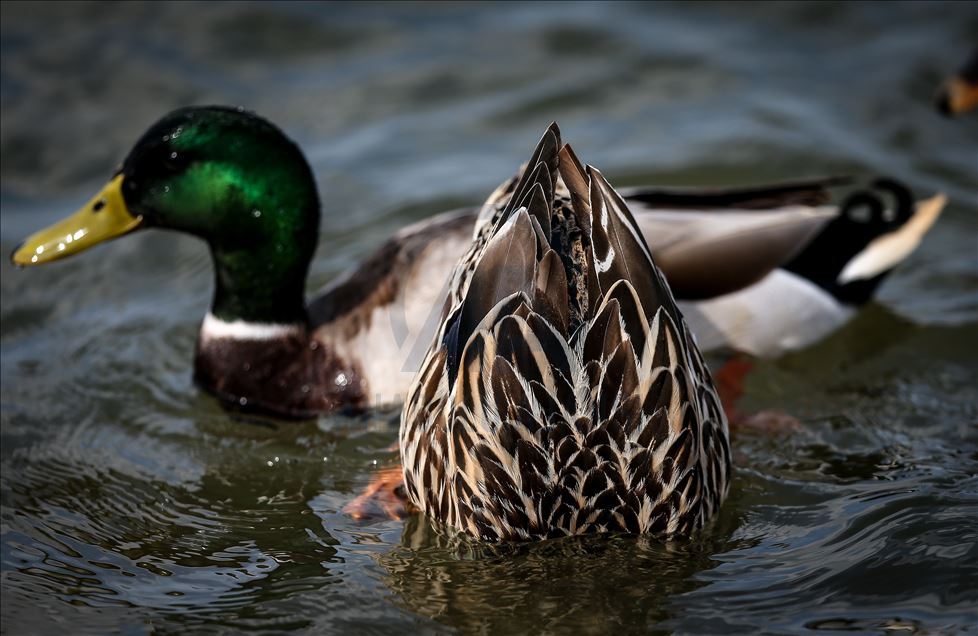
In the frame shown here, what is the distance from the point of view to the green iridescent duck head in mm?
5645

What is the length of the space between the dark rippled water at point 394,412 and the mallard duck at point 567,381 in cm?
23

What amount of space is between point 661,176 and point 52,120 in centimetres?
383

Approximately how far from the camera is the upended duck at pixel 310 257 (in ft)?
18.7

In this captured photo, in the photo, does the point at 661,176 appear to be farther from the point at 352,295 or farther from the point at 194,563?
the point at 194,563

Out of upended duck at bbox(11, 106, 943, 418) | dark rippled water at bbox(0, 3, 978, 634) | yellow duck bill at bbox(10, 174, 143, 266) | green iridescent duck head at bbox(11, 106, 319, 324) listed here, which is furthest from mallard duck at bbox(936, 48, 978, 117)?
yellow duck bill at bbox(10, 174, 143, 266)

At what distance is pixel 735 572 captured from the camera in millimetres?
4254

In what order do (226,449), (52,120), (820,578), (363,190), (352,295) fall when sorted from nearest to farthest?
(820,578) < (226,449) < (352,295) < (363,190) < (52,120)

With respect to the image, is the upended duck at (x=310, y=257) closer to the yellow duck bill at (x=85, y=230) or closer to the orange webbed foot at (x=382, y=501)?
the yellow duck bill at (x=85, y=230)

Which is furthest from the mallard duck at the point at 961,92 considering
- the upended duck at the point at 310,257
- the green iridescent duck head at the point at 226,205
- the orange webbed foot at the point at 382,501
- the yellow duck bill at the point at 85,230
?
the yellow duck bill at the point at 85,230

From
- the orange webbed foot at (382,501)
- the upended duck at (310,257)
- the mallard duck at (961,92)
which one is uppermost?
the mallard duck at (961,92)

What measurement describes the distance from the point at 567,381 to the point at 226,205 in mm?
2426

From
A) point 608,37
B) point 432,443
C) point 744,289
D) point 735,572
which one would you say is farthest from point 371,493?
point 608,37

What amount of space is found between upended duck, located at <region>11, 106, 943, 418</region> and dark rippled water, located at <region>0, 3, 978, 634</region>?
0.68 feet

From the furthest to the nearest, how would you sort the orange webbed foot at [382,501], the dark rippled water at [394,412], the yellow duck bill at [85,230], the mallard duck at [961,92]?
the mallard duck at [961,92] < the yellow duck bill at [85,230] < the orange webbed foot at [382,501] < the dark rippled water at [394,412]
